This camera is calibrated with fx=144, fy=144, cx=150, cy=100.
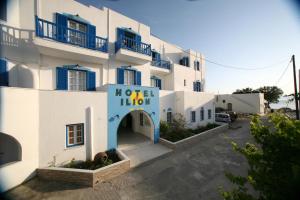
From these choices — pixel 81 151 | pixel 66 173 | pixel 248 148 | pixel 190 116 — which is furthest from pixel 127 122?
pixel 248 148

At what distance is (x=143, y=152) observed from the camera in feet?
35.2

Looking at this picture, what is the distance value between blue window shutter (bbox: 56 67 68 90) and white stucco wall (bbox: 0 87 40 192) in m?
2.25

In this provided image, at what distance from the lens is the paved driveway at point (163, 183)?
6.45 m

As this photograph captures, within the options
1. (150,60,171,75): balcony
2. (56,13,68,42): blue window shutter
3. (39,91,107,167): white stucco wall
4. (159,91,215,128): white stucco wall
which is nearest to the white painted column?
(39,91,107,167): white stucco wall

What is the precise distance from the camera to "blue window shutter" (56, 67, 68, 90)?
9.70m

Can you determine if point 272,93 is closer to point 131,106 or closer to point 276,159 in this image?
point 131,106

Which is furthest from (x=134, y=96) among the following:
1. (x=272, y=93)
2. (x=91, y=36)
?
(x=272, y=93)

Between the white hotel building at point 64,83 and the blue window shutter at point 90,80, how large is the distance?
0.07 m

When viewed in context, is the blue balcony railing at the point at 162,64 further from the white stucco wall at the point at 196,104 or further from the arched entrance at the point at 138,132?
the arched entrance at the point at 138,132

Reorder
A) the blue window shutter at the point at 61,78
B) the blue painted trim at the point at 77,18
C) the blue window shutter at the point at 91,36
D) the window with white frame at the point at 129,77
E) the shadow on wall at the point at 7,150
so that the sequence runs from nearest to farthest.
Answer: the shadow on wall at the point at 7,150
the blue window shutter at the point at 61,78
the blue painted trim at the point at 77,18
the blue window shutter at the point at 91,36
the window with white frame at the point at 129,77

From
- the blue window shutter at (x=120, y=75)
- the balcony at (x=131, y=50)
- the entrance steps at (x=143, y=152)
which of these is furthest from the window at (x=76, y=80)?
the entrance steps at (x=143, y=152)

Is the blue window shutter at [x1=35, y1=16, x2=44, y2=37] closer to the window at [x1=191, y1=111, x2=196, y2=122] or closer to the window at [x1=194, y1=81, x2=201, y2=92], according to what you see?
the window at [x1=191, y1=111, x2=196, y2=122]

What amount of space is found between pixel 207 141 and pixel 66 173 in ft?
38.7

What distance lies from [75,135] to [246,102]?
3438 centimetres
